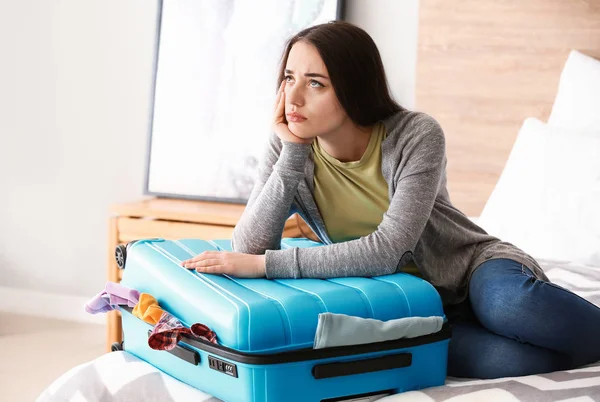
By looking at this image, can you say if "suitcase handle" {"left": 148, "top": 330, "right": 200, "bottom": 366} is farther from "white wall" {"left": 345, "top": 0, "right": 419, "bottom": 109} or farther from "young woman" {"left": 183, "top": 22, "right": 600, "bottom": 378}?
"white wall" {"left": 345, "top": 0, "right": 419, "bottom": 109}

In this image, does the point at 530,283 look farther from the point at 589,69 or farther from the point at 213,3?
the point at 213,3

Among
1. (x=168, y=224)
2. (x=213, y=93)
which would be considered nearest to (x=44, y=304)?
(x=168, y=224)

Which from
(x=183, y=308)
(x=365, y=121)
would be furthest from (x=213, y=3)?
(x=183, y=308)

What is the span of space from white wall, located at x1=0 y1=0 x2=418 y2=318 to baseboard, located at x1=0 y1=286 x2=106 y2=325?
0.03 m

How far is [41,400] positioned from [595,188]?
4.82 feet

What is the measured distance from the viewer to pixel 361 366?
131 cm

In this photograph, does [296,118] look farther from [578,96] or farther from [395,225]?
[578,96]

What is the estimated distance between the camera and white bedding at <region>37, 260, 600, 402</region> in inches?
51.0

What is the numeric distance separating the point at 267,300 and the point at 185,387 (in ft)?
0.78

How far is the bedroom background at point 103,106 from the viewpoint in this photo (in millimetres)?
2625

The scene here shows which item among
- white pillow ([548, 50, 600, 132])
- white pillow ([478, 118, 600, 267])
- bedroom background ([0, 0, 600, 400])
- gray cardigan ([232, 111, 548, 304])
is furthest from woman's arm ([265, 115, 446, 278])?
bedroom background ([0, 0, 600, 400])

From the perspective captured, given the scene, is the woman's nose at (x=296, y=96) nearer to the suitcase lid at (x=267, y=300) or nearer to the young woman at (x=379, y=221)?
the young woman at (x=379, y=221)

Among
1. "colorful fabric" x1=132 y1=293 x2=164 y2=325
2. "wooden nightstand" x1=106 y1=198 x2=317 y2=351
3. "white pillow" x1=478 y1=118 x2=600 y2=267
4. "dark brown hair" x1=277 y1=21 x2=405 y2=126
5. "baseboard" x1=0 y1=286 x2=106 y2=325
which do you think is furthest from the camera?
"baseboard" x1=0 y1=286 x2=106 y2=325

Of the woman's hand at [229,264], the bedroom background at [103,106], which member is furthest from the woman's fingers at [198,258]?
the bedroom background at [103,106]
